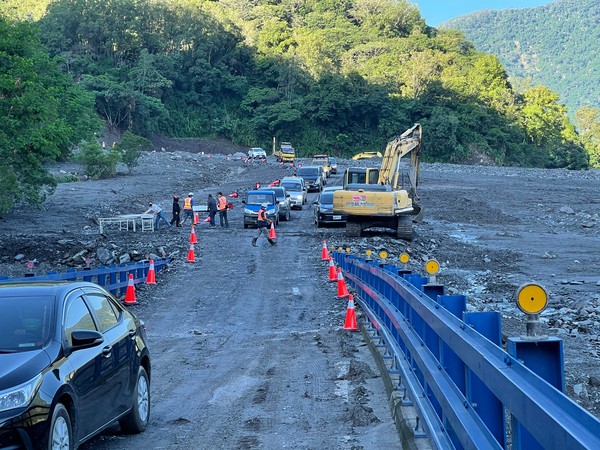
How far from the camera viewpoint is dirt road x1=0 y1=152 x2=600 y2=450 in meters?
8.93

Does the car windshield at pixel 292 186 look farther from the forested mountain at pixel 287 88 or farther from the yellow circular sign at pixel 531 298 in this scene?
the forested mountain at pixel 287 88

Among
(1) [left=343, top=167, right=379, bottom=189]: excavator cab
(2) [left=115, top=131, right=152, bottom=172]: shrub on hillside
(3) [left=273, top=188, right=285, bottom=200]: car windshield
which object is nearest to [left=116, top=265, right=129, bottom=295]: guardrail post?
(3) [left=273, top=188, right=285, bottom=200]: car windshield

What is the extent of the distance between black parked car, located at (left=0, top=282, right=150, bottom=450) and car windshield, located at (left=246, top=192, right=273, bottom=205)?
30.1m

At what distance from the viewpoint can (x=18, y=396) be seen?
6051mm

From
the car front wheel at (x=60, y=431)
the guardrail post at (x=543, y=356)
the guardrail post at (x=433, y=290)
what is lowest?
the car front wheel at (x=60, y=431)

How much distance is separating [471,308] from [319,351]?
5559mm

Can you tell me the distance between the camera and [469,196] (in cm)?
5978

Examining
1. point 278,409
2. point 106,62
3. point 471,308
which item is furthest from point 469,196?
point 106,62

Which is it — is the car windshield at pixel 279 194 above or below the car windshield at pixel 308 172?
below

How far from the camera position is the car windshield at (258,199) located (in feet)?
128

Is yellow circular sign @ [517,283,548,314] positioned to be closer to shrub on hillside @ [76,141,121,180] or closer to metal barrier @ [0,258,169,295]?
metal barrier @ [0,258,169,295]

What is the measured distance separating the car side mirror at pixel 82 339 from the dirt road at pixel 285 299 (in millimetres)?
1429

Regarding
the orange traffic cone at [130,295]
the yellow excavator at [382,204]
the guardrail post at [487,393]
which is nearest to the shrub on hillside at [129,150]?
the yellow excavator at [382,204]

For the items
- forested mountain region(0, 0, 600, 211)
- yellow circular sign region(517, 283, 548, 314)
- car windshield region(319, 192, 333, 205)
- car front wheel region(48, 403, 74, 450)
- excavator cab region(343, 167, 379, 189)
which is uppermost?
forested mountain region(0, 0, 600, 211)
